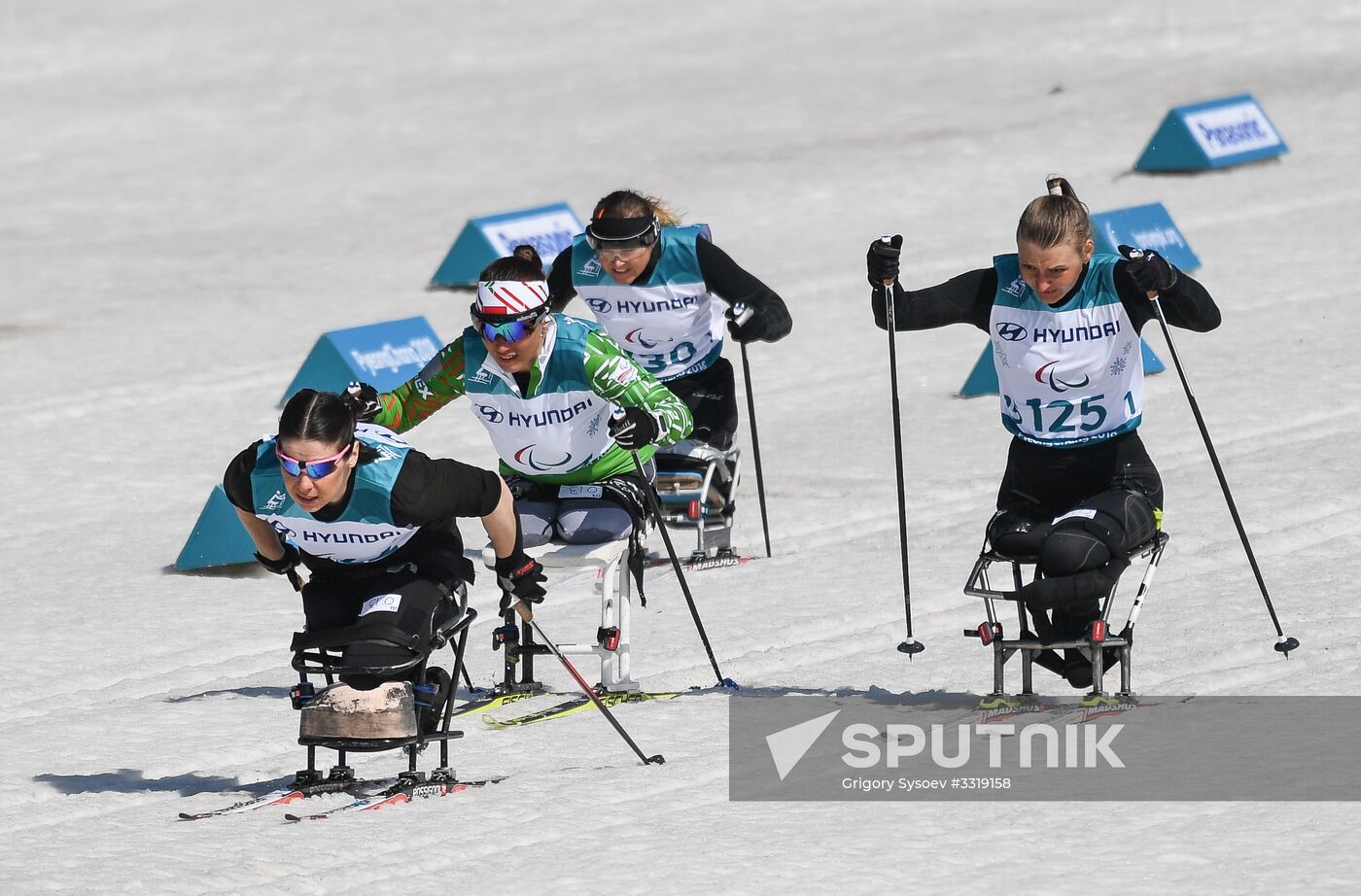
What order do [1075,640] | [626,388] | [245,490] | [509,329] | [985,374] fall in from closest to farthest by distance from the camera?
[245,490]
[1075,640]
[509,329]
[626,388]
[985,374]

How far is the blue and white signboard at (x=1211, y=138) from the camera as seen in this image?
19.5 metres

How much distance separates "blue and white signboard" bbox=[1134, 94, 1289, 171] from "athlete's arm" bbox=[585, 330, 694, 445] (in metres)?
12.6

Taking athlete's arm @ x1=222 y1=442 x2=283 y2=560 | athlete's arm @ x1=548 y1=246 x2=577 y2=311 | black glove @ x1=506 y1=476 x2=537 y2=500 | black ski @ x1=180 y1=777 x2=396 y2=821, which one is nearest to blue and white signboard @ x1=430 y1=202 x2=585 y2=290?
athlete's arm @ x1=548 y1=246 x2=577 y2=311

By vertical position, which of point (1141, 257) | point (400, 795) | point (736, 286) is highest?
point (736, 286)

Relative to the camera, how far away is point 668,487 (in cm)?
1017

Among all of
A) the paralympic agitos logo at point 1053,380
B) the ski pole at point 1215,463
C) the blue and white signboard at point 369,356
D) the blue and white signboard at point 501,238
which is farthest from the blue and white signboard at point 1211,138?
the paralympic agitos logo at point 1053,380

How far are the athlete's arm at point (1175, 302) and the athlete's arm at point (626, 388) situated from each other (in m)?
1.67

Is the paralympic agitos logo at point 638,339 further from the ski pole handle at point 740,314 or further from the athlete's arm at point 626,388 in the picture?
the athlete's arm at point 626,388

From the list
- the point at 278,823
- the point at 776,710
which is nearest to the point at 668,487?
the point at 776,710

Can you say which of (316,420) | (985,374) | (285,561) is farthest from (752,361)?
(316,420)

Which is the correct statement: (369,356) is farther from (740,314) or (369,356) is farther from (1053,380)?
(1053,380)

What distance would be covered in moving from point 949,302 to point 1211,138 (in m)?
13.1

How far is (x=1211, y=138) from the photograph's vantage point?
64.5ft

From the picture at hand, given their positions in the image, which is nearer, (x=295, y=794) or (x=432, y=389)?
(x=295, y=794)
